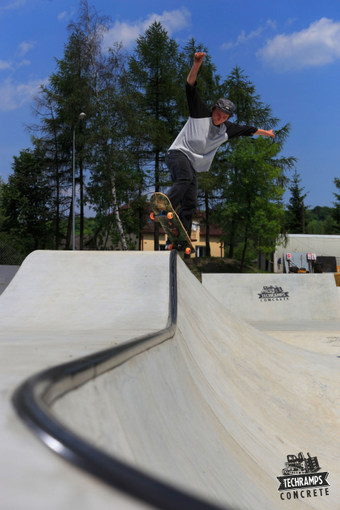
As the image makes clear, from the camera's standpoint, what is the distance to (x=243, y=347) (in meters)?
4.64

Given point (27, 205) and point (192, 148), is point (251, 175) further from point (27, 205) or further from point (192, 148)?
point (192, 148)

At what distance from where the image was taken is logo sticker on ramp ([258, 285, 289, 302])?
13359 mm

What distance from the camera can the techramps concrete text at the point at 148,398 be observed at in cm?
91

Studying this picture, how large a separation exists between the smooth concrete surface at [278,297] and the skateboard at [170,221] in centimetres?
626

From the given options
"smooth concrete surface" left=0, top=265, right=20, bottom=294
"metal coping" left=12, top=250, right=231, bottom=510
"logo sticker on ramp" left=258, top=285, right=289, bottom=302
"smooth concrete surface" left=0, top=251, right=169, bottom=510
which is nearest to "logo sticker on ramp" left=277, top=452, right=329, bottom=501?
"smooth concrete surface" left=0, top=251, right=169, bottom=510

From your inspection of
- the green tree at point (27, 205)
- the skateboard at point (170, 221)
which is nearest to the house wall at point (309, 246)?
the green tree at point (27, 205)

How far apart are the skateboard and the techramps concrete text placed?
962 mm

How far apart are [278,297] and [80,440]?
42.7 ft

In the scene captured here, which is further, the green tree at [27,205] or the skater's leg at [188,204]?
the green tree at [27,205]

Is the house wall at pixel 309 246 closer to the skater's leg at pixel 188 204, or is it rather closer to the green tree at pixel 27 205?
the green tree at pixel 27 205

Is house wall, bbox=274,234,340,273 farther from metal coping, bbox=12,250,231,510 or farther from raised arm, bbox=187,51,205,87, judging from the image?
Answer: metal coping, bbox=12,250,231,510

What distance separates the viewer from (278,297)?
1344 cm

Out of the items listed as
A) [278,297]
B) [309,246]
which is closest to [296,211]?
[309,246]

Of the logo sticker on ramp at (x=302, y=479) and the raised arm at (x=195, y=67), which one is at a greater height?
the raised arm at (x=195, y=67)
